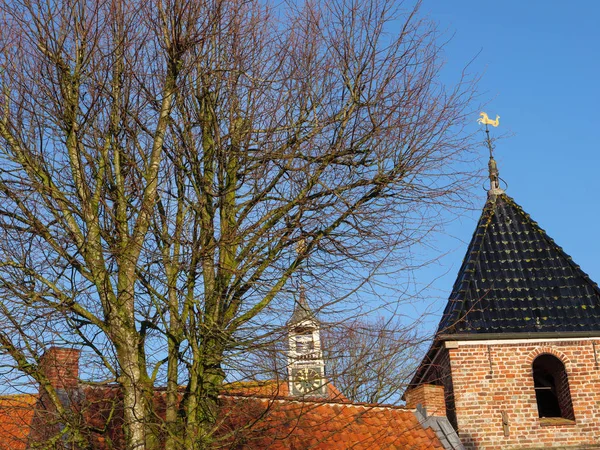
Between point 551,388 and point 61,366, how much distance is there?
10.2 metres

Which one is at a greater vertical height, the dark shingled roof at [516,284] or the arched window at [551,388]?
the dark shingled roof at [516,284]

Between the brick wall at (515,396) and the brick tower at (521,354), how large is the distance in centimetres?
2

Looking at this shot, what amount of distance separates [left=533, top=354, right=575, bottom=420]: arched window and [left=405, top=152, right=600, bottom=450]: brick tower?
0.06 ft

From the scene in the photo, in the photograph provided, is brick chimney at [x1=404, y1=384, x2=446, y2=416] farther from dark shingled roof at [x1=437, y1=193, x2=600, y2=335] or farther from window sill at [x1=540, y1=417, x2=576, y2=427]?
window sill at [x1=540, y1=417, x2=576, y2=427]

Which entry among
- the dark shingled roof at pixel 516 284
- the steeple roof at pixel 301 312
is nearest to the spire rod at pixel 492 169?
the dark shingled roof at pixel 516 284

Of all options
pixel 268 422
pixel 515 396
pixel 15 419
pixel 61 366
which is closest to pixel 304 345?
pixel 268 422

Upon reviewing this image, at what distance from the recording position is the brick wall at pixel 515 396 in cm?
1403

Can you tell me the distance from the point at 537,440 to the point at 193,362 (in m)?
8.06

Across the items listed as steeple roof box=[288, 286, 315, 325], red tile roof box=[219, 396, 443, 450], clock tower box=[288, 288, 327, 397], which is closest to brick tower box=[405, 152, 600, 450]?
red tile roof box=[219, 396, 443, 450]

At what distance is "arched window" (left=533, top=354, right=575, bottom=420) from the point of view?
1460 cm

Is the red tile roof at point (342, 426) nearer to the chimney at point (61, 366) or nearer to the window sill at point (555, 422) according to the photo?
the chimney at point (61, 366)

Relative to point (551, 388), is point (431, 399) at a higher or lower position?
lower

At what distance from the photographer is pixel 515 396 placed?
14289 millimetres

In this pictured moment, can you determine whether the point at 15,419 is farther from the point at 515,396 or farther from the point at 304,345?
the point at 515,396
